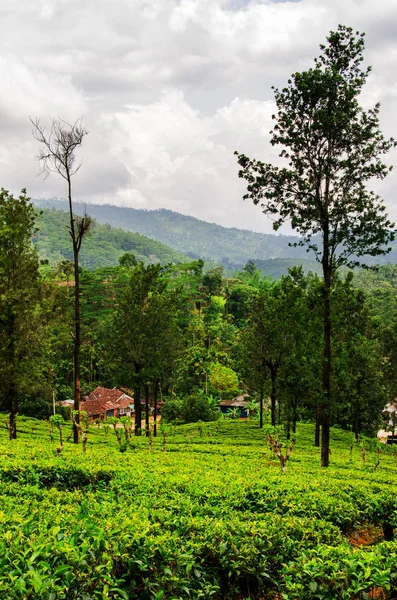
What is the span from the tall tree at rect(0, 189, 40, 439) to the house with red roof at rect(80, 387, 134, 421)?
32.4m

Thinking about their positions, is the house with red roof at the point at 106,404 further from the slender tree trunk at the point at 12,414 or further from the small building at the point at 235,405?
the slender tree trunk at the point at 12,414

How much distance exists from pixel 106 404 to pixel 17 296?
36.1 meters

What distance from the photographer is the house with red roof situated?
5037 centimetres

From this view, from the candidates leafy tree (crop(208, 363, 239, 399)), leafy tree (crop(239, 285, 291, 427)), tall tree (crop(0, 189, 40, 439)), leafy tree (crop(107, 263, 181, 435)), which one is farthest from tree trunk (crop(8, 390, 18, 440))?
leafy tree (crop(208, 363, 239, 399))

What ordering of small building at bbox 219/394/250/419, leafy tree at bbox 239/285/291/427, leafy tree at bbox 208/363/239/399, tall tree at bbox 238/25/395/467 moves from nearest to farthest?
tall tree at bbox 238/25/395/467
leafy tree at bbox 239/285/291/427
small building at bbox 219/394/250/419
leafy tree at bbox 208/363/239/399

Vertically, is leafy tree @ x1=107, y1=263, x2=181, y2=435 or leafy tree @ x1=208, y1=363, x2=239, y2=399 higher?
leafy tree @ x1=107, y1=263, x2=181, y2=435

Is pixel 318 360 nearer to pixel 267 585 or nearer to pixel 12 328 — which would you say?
pixel 12 328

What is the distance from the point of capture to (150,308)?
25375 mm

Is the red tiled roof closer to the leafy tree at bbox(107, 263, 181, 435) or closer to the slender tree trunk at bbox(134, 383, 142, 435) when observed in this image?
the slender tree trunk at bbox(134, 383, 142, 435)

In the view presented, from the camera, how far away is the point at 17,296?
1800cm

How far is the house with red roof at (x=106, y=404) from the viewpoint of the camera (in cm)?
5037

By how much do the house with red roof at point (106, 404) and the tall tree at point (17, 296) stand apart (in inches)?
1277

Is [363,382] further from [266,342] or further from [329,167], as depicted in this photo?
[329,167]

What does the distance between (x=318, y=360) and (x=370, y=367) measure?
12.5 m
